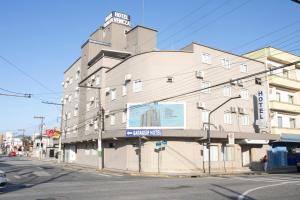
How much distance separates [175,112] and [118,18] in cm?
2479

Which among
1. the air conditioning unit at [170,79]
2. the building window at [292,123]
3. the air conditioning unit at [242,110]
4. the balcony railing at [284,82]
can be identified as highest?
the balcony railing at [284,82]

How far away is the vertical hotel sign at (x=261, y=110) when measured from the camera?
134 feet

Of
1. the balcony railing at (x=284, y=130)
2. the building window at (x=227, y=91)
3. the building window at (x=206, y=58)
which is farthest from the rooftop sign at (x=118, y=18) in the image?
the balcony railing at (x=284, y=130)

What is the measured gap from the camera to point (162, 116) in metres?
35.5

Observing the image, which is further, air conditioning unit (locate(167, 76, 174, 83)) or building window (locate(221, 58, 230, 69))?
building window (locate(221, 58, 230, 69))

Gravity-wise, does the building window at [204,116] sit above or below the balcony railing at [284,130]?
above

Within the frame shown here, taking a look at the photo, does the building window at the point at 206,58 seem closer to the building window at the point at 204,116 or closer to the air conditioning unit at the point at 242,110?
the building window at the point at 204,116

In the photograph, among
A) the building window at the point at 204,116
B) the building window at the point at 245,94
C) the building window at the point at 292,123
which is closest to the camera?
the building window at the point at 204,116

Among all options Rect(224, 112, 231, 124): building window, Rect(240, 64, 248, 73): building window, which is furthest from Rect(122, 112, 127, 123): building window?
Rect(240, 64, 248, 73): building window

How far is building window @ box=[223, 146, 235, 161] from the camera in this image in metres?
39.0

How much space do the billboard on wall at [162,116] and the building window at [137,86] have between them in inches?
84.9

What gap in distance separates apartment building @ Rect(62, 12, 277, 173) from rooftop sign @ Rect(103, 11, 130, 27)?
357 inches

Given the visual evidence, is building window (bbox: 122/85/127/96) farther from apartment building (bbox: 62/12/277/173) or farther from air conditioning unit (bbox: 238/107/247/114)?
air conditioning unit (bbox: 238/107/247/114)

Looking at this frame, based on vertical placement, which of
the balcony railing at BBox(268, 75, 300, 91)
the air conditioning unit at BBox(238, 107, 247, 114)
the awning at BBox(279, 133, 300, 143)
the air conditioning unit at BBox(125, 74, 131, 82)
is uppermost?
the balcony railing at BBox(268, 75, 300, 91)
